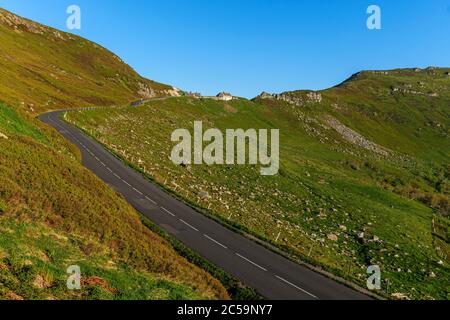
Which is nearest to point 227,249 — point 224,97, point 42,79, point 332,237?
point 332,237

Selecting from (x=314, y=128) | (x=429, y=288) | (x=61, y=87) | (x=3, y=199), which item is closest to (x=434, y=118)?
(x=314, y=128)

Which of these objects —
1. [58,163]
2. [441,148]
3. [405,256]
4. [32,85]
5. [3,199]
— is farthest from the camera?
[441,148]

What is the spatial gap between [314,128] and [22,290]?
119876 mm

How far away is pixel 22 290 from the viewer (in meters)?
15.7

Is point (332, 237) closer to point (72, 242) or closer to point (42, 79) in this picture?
point (72, 242)

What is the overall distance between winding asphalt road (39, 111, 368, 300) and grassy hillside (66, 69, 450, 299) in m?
2.38

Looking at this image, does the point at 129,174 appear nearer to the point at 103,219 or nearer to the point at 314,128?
the point at 103,219

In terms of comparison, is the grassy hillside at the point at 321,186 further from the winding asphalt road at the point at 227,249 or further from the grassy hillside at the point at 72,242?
the grassy hillside at the point at 72,242

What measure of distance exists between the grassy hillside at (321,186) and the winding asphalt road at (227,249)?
2383 millimetres

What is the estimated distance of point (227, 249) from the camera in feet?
101

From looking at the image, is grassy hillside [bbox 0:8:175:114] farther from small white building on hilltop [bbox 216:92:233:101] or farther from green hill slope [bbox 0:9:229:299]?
green hill slope [bbox 0:9:229:299]

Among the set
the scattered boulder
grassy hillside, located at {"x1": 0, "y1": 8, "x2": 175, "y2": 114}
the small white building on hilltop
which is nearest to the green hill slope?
the scattered boulder

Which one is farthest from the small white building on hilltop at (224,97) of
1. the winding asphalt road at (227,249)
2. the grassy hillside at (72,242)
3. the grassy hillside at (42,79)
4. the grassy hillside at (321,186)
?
the grassy hillside at (72,242)

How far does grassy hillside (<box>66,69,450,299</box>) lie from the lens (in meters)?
39.0
